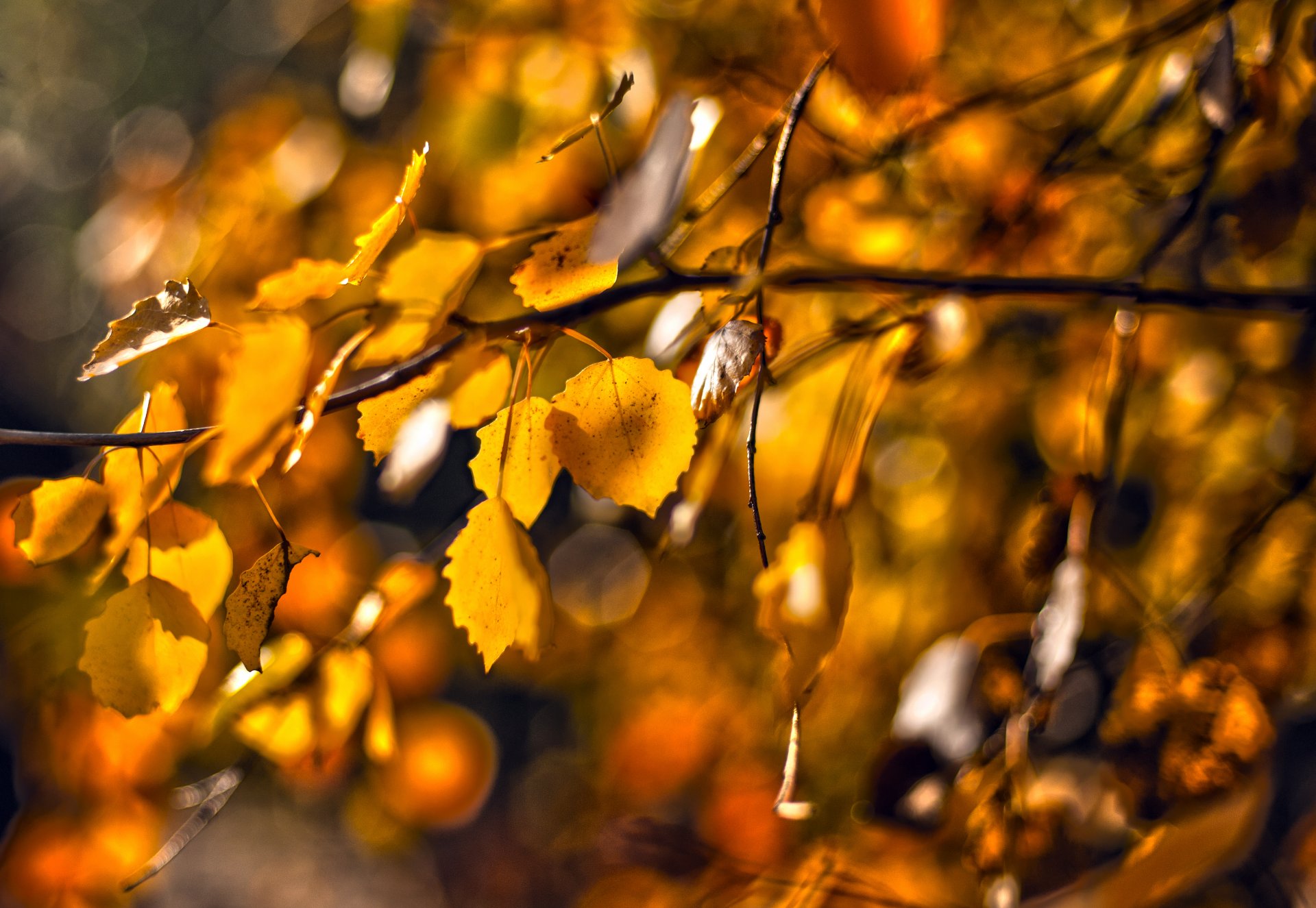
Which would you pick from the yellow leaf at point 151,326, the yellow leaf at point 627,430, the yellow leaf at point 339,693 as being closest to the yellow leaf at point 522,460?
the yellow leaf at point 627,430

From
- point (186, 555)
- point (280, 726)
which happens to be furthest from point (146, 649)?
point (280, 726)

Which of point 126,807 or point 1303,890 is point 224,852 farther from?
point 1303,890

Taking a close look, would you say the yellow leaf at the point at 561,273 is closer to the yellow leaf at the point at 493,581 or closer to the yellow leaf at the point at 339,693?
the yellow leaf at the point at 493,581

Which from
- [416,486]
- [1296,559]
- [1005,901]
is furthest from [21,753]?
[1296,559]

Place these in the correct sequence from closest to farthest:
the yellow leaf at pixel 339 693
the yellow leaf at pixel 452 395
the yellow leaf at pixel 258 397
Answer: the yellow leaf at pixel 258 397
the yellow leaf at pixel 452 395
the yellow leaf at pixel 339 693

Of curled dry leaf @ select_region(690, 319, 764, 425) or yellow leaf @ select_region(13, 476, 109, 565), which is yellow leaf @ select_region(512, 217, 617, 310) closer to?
curled dry leaf @ select_region(690, 319, 764, 425)

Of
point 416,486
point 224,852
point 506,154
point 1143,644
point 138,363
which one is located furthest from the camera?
point 224,852

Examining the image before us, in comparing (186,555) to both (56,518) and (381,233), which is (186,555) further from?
(381,233)

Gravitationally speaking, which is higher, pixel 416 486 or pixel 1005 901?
pixel 416 486
